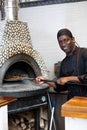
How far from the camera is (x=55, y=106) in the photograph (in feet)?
9.78

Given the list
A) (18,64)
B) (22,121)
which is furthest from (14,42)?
(22,121)

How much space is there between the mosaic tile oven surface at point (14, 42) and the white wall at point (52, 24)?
0.68 m

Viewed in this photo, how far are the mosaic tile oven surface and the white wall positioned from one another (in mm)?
675

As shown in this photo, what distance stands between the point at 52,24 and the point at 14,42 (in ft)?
3.31

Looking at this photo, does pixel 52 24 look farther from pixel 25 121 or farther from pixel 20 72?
pixel 25 121

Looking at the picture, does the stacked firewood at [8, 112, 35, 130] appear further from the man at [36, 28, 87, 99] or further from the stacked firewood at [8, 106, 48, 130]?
the man at [36, 28, 87, 99]

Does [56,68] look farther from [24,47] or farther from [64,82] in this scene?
[64,82]

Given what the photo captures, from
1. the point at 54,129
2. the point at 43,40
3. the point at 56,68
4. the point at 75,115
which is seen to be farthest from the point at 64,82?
the point at 43,40

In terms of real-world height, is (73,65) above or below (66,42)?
below

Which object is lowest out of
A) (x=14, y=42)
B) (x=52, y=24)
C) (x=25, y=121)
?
(x=25, y=121)

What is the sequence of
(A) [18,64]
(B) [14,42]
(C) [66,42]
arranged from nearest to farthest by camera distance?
(C) [66,42]
(B) [14,42]
(A) [18,64]

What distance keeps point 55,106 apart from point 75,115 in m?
1.39

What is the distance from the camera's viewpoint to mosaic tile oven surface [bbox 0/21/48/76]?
2672 millimetres

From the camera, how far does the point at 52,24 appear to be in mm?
3635
